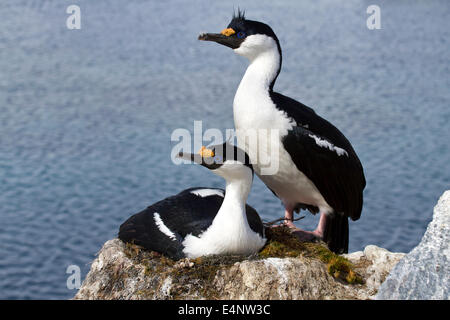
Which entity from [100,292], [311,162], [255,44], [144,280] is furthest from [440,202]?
[100,292]

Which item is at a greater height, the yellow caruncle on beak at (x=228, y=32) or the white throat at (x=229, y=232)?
the yellow caruncle on beak at (x=228, y=32)

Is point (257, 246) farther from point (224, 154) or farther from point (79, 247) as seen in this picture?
point (79, 247)

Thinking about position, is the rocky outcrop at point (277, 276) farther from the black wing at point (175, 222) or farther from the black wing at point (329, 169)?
the black wing at point (329, 169)

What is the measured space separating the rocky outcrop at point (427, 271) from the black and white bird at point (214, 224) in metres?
1.10

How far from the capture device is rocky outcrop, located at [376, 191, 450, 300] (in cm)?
411

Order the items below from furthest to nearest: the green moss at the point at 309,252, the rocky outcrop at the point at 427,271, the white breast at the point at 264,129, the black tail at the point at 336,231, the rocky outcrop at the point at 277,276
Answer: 1. the black tail at the point at 336,231
2. the white breast at the point at 264,129
3. the green moss at the point at 309,252
4. the rocky outcrop at the point at 277,276
5. the rocky outcrop at the point at 427,271

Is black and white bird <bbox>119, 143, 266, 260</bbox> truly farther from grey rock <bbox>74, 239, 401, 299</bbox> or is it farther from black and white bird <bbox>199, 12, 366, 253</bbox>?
black and white bird <bbox>199, 12, 366, 253</bbox>

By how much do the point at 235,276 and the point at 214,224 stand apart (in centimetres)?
44

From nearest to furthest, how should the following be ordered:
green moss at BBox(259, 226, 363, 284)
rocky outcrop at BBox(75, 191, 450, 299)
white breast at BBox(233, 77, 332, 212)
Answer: rocky outcrop at BBox(75, 191, 450, 299) < green moss at BBox(259, 226, 363, 284) < white breast at BBox(233, 77, 332, 212)

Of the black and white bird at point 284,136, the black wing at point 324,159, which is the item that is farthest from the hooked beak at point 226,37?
the black wing at point 324,159

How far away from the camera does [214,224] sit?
452cm

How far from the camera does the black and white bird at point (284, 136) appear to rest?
16.5 ft

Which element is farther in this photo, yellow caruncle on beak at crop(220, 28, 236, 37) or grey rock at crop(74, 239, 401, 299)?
yellow caruncle on beak at crop(220, 28, 236, 37)

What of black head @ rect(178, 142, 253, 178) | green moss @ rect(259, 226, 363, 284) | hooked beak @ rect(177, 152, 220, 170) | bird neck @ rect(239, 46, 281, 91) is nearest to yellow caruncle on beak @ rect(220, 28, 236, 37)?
bird neck @ rect(239, 46, 281, 91)
